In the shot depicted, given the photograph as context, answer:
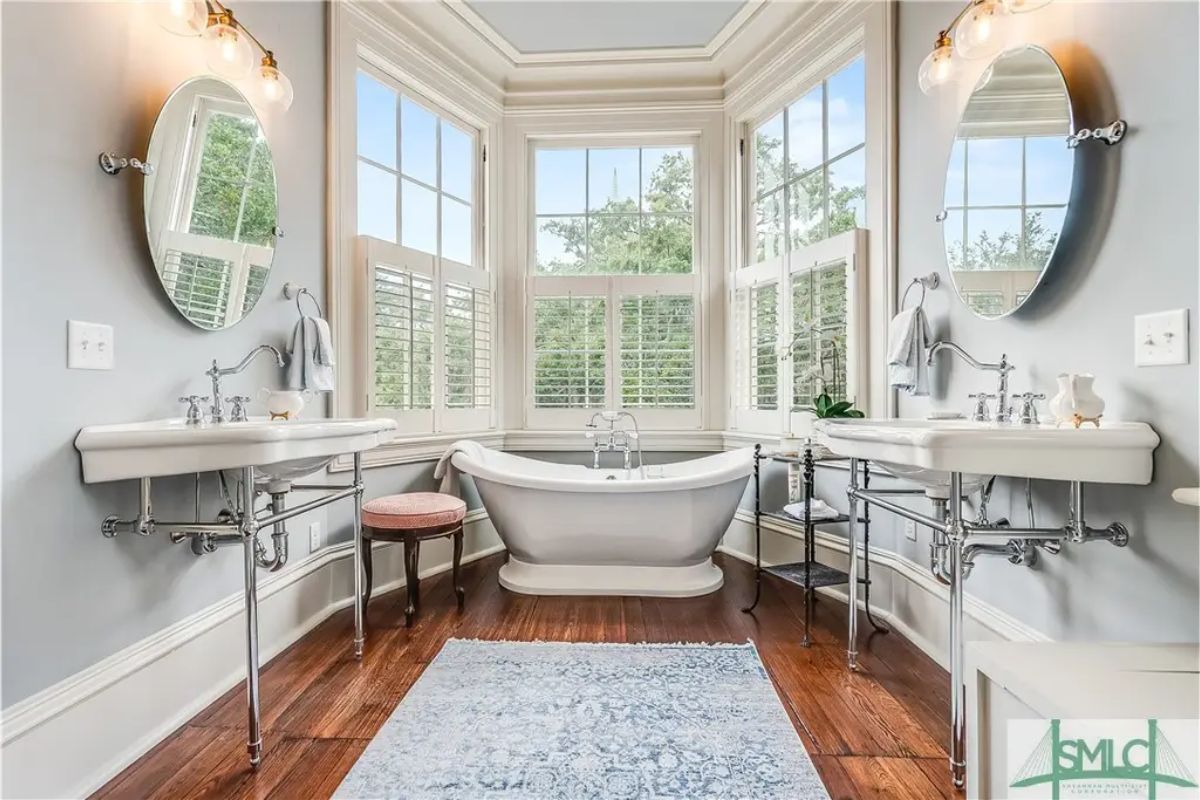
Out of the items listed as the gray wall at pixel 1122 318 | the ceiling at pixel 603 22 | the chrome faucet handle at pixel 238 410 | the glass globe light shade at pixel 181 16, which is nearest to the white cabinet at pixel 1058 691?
the gray wall at pixel 1122 318

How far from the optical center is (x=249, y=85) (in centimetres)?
190

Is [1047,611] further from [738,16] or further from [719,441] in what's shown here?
[738,16]

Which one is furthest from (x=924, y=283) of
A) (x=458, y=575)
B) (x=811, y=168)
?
(x=458, y=575)

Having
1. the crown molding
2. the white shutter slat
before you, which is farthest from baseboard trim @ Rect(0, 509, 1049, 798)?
the crown molding

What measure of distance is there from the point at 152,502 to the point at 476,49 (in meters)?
2.71

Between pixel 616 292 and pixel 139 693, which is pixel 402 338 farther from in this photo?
pixel 139 693

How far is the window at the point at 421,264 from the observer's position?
2.61 meters

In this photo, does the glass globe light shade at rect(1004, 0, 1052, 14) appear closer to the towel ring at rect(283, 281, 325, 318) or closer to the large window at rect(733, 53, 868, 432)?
the large window at rect(733, 53, 868, 432)

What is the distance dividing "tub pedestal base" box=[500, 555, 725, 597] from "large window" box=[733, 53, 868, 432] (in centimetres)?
89

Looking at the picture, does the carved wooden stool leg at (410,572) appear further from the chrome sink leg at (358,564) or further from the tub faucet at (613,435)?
the tub faucet at (613,435)

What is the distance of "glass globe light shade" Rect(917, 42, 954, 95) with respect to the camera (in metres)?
1.77

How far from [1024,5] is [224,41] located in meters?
2.30

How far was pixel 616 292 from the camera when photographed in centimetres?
327

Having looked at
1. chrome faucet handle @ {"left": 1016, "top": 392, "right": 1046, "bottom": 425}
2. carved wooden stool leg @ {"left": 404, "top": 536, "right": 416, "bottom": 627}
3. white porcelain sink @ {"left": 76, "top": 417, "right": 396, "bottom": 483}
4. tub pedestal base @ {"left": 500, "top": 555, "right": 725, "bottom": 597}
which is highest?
chrome faucet handle @ {"left": 1016, "top": 392, "right": 1046, "bottom": 425}
